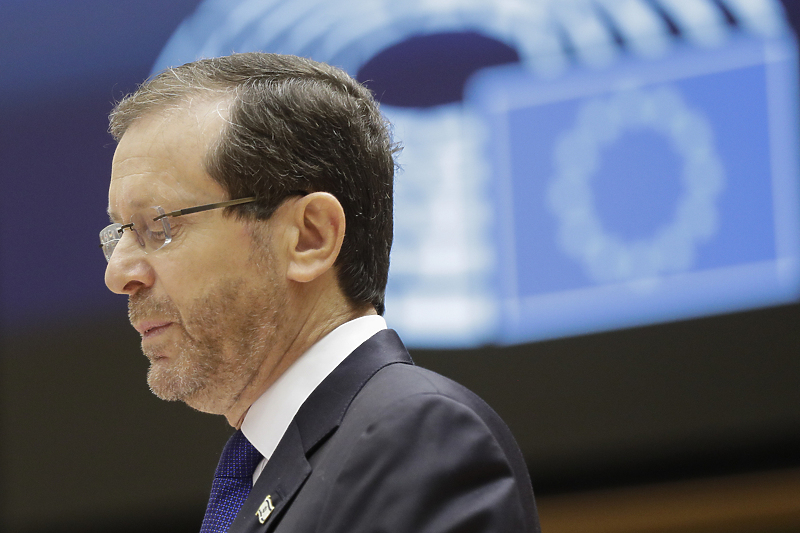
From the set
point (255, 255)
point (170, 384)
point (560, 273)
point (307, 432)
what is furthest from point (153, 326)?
point (560, 273)

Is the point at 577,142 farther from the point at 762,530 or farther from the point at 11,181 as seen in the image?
the point at 11,181

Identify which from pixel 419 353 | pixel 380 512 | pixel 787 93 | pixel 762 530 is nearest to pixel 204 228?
pixel 380 512

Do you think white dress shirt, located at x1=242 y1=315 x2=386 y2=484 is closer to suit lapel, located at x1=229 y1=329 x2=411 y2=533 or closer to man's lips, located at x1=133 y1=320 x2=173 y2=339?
suit lapel, located at x1=229 y1=329 x2=411 y2=533

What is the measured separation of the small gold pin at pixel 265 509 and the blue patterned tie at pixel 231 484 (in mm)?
141

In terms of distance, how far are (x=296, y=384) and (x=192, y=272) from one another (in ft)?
0.74

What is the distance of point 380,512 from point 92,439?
2.36 metres

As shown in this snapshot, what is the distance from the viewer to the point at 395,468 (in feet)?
3.09

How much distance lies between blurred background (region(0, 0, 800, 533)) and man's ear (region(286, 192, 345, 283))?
57.4 inches

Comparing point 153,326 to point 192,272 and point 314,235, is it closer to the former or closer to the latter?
point 192,272

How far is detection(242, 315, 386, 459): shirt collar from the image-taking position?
4.02ft

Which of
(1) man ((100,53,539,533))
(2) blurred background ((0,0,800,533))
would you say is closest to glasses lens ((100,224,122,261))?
(1) man ((100,53,539,533))

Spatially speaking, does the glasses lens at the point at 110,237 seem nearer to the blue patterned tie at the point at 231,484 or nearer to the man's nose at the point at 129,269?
the man's nose at the point at 129,269

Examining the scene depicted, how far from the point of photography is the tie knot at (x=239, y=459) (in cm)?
125

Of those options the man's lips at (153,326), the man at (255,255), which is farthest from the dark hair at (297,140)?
the man's lips at (153,326)
